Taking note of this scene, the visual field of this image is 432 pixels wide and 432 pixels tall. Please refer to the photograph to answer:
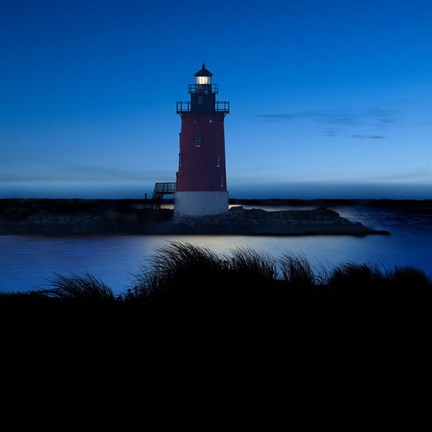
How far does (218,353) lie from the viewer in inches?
199

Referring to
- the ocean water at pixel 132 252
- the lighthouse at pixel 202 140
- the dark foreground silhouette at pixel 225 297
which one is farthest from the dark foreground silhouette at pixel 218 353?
the lighthouse at pixel 202 140

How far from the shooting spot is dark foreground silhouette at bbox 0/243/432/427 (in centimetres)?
434

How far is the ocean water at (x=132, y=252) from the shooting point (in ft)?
83.0

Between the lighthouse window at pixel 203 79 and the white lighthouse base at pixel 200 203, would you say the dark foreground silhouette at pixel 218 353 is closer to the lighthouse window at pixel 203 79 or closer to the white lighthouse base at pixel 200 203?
the white lighthouse base at pixel 200 203

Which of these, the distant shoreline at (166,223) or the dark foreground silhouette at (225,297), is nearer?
the dark foreground silhouette at (225,297)

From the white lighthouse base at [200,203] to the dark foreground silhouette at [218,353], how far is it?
1088 inches

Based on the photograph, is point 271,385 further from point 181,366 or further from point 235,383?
point 181,366

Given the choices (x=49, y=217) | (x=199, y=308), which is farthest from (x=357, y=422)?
(x=49, y=217)

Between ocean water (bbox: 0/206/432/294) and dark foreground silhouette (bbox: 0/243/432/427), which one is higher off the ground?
dark foreground silhouette (bbox: 0/243/432/427)

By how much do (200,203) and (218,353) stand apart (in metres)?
30.0

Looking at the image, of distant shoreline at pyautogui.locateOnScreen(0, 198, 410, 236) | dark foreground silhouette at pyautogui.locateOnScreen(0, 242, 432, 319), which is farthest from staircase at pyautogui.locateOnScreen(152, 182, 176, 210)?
dark foreground silhouette at pyautogui.locateOnScreen(0, 242, 432, 319)

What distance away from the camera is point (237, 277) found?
22.8 ft

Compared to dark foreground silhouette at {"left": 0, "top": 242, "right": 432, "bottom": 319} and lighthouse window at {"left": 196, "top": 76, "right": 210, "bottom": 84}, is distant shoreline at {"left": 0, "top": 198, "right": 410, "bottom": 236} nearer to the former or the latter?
lighthouse window at {"left": 196, "top": 76, "right": 210, "bottom": 84}

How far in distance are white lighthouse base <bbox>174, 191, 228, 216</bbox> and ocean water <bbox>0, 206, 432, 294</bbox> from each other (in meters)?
1.66
